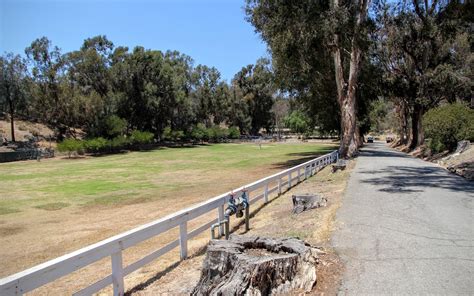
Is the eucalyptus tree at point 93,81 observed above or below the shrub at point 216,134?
above

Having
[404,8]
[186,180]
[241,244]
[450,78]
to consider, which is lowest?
[186,180]

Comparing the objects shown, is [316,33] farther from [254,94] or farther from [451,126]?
[254,94]

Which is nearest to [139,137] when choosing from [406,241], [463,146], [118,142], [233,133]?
[118,142]

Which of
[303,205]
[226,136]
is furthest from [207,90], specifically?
[303,205]

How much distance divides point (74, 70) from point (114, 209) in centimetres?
5420

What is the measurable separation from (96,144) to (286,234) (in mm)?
50454

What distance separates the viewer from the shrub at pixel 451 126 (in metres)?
28.0

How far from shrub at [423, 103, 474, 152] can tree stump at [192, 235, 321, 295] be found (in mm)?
26574

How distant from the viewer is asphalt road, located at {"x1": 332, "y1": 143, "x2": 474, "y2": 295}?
5.56m

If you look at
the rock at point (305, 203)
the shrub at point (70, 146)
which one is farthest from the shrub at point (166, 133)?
the rock at point (305, 203)

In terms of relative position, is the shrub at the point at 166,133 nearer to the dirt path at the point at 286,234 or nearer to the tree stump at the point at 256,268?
the dirt path at the point at 286,234

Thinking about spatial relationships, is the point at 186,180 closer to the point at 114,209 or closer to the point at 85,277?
the point at 114,209

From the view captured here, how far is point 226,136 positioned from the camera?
96.9m

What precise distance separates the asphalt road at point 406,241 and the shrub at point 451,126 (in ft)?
52.1
